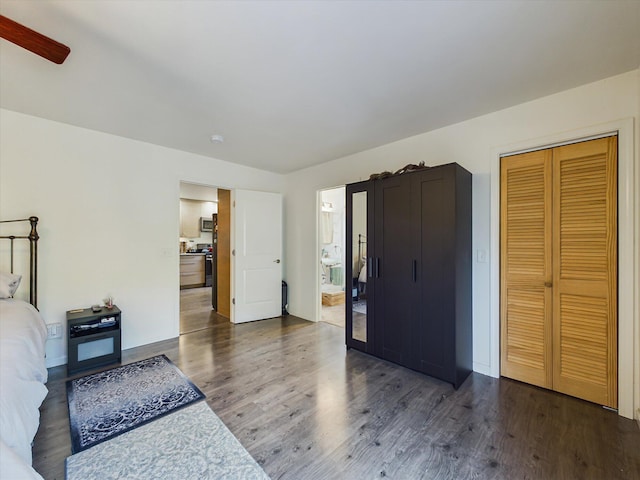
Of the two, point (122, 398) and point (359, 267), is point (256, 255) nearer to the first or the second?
point (359, 267)

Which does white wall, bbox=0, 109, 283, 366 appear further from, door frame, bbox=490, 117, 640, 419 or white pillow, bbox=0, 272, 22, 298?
door frame, bbox=490, 117, 640, 419

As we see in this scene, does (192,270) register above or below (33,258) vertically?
below

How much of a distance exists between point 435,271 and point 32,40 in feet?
10.3

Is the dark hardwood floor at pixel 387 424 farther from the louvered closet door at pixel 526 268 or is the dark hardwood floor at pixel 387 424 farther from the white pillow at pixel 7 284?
the white pillow at pixel 7 284

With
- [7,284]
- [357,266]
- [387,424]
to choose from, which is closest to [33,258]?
[7,284]

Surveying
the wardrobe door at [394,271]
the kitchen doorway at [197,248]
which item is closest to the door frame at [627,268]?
the wardrobe door at [394,271]

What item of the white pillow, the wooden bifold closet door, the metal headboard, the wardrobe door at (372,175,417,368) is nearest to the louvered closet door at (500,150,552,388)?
the wooden bifold closet door

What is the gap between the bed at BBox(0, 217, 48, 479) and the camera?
93cm

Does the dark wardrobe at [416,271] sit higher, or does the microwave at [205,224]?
the microwave at [205,224]

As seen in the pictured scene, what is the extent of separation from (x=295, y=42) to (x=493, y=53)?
1.26 meters

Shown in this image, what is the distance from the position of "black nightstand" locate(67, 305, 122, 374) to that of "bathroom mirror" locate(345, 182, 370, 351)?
8.22 ft

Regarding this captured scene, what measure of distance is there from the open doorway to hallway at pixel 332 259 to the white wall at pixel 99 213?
7.01 feet

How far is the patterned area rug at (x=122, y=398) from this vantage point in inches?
72.1

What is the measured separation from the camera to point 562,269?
89.0 inches
